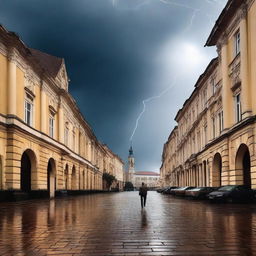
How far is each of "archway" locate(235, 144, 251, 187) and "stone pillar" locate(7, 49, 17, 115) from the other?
14.4 m

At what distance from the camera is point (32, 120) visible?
→ 92.9ft

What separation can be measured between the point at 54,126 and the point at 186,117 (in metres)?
23.5

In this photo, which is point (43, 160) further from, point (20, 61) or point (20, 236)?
point (20, 236)

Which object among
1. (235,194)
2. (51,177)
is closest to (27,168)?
(51,177)

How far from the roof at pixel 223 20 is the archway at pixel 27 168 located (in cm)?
1582

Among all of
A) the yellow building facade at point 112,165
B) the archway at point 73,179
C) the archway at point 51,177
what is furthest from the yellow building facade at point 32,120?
the yellow building facade at point 112,165

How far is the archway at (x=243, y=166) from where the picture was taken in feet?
81.5

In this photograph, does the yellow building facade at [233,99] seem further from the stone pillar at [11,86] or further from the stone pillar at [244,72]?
the stone pillar at [11,86]

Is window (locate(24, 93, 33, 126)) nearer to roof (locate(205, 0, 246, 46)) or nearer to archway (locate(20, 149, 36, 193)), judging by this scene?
archway (locate(20, 149, 36, 193))

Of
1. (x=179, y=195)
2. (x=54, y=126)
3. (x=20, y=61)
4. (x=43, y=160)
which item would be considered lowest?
(x=179, y=195)

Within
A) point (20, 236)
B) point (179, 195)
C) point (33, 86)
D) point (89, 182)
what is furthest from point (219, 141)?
point (89, 182)

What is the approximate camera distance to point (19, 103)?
25.2 meters

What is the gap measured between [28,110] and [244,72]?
49.3ft

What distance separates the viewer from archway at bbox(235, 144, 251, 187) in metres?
24.8
